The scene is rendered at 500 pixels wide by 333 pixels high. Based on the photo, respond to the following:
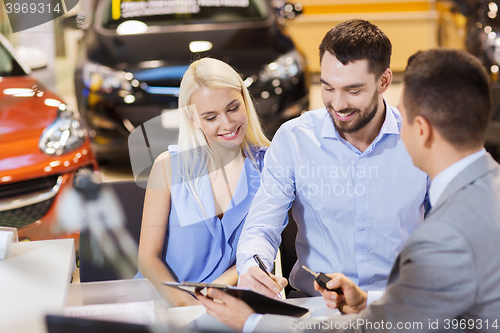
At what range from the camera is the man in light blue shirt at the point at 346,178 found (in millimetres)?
1389

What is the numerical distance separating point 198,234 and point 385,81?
700 millimetres

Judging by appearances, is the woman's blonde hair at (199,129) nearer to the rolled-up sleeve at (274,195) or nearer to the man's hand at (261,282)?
the rolled-up sleeve at (274,195)

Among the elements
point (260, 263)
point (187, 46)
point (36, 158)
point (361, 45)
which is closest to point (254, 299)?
point (260, 263)

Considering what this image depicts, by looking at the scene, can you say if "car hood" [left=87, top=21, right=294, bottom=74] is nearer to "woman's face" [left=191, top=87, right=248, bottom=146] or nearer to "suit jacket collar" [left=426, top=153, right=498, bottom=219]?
"woman's face" [left=191, top=87, right=248, bottom=146]

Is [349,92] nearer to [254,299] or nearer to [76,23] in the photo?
[254,299]

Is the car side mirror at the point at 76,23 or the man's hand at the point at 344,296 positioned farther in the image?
the car side mirror at the point at 76,23

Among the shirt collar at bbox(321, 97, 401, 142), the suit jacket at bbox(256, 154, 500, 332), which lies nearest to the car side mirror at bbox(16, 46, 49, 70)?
the shirt collar at bbox(321, 97, 401, 142)

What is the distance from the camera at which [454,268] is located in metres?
0.85

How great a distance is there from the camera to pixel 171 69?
7.11 ft

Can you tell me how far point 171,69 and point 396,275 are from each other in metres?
1.48

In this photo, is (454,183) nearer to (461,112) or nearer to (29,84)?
(461,112)

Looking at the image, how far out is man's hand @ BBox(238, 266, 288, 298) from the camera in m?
1.28

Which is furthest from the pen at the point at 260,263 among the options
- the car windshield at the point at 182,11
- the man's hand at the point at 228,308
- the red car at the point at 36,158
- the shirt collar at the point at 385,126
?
the car windshield at the point at 182,11

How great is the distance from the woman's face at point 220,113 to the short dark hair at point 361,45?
0.31 metres
